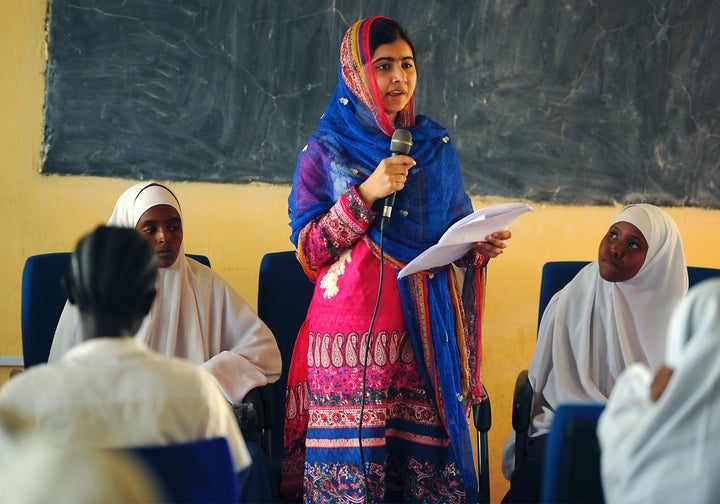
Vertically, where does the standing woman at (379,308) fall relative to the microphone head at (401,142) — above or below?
below

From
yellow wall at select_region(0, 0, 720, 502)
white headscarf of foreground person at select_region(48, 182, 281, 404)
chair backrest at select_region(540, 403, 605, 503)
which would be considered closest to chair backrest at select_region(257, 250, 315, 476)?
white headscarf of foreground person at select_region(48, 182, 281, 404)

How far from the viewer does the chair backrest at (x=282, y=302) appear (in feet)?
11.5

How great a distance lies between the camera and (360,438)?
2645 millimetres

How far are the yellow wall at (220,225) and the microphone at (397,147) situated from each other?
1521mm

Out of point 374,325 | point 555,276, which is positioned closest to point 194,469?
point 374,325

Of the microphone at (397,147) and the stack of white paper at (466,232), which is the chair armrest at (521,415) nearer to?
the stack of white paper at (466,232)

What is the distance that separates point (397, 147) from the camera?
2572mm

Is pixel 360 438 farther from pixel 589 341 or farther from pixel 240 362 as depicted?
pixel 589 341

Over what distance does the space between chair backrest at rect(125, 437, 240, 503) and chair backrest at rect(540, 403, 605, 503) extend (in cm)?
63

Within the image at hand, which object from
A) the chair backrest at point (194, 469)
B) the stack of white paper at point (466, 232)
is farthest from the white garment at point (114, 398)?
the stack of white paper at point (466, 232)

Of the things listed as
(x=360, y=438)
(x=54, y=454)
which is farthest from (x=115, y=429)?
(x=360, y=438)

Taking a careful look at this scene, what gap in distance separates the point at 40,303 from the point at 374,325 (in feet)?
4.24

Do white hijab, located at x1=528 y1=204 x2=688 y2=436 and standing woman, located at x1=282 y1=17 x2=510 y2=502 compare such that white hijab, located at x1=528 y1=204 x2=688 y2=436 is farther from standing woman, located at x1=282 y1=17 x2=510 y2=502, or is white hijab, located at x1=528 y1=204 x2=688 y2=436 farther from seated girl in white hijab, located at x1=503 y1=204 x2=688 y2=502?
standing woman, located at x1=282 y1=17 x2=510 y2=502

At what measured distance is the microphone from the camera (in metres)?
2.57
